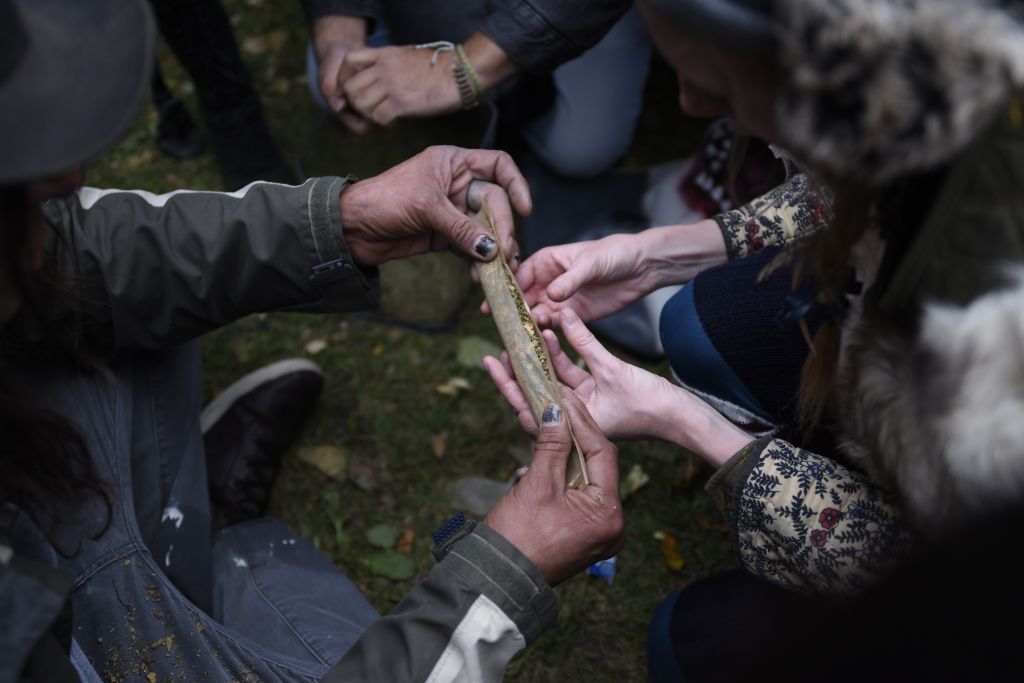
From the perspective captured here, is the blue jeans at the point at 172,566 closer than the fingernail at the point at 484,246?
Yes

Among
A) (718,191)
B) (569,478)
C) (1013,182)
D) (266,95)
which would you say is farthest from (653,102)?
(1013,182)

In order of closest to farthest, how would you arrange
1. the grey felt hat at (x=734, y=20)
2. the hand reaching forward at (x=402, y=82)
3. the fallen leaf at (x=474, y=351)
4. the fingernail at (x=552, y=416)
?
the grey felt hat at (x=734, y=20)
the fingernail at (x=552, y=416)
the hand reaching forward at (x=402, y=82)
the fallen leaf at (x=474, y=351)

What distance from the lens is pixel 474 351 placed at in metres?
3.13

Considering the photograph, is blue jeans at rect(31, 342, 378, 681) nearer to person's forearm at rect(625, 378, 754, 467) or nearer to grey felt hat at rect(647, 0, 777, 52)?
person's forearm at rect(625, 378, 754, 467)

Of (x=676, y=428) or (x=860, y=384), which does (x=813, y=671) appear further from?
(x=676, y=428)

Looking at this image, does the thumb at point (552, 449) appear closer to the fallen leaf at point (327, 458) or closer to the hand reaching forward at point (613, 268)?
the hand reaching forward at point (613, 268)

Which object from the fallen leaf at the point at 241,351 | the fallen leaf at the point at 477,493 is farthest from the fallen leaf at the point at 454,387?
the fallen leaf at the point at 241,351

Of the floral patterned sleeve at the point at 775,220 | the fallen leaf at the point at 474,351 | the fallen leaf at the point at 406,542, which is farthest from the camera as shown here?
the fallen leaf at the point at 474,351

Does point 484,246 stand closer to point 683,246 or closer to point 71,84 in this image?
point 683,246

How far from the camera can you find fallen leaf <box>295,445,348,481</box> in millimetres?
2875

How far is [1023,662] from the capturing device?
0.86 meters

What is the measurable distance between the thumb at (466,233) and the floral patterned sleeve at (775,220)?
2.41 feet

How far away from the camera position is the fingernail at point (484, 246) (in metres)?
2.09

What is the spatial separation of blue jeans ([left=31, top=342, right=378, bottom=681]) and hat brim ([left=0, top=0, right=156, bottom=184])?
38.9 inches
